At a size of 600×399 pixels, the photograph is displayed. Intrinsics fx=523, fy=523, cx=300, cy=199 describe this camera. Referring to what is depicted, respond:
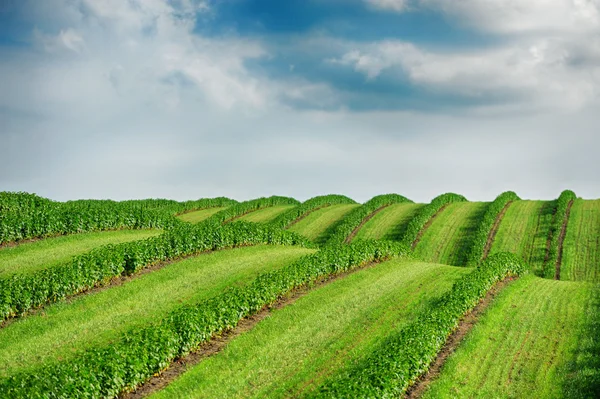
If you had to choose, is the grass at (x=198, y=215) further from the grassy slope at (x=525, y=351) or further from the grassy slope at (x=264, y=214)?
the grassy slope at (x=525, y=351)

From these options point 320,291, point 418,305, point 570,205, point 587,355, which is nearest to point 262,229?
point 320,291

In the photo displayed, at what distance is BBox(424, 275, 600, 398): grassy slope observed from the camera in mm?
24000

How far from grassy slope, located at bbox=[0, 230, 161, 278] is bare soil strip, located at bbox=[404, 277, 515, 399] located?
26841 mm

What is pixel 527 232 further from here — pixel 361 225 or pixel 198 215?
pixel 198 215

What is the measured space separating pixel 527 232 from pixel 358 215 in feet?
70.0

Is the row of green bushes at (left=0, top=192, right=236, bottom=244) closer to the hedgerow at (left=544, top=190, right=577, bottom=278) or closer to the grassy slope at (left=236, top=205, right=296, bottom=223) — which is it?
the grassy slope at (left=236, top=205, right=296, bottom=223)

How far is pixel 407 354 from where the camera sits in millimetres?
24516

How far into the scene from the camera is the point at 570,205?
66.6 metres

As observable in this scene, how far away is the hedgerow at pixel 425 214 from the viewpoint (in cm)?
6219

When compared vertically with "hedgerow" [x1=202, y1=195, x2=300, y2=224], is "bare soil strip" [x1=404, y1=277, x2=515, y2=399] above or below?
below

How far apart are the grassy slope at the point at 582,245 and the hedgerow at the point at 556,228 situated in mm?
799

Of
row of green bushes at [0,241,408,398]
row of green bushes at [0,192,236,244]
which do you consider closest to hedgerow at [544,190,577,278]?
row of green bushes at [0,241,408,398]

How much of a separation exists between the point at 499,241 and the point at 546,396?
125ft

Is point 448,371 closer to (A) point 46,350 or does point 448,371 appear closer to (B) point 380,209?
(A) point 46,350
